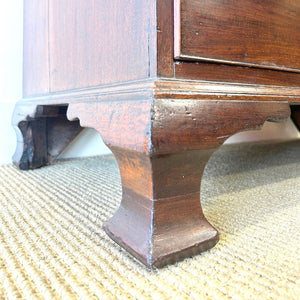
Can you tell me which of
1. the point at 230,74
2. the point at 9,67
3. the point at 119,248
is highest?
the point at 9,67

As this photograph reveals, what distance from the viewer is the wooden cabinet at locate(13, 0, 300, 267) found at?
34cm

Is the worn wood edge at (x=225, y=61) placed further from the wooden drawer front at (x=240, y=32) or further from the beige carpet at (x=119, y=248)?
the beige carpet at (x=119, y=248)

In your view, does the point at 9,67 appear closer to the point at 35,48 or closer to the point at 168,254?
the point at 35,48

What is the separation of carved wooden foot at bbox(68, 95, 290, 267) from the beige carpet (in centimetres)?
2

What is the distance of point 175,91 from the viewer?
340 mm

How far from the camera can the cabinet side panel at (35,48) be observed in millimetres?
723

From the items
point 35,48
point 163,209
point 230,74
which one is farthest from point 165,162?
point 35,48

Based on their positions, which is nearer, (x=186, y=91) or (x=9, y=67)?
(x=186, y=91)

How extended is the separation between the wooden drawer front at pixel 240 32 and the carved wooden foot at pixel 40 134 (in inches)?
21.1

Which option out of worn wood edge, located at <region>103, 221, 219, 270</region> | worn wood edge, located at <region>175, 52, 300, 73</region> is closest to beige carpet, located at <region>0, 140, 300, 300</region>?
worn wood edge, located at <region>103, 221, 219, 270</region>

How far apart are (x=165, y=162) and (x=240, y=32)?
217 millimetres

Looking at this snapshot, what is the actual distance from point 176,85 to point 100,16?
0.67 feet

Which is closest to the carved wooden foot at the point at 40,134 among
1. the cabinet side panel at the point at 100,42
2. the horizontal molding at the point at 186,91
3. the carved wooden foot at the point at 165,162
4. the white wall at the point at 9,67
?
the white wall at the point at 9,67

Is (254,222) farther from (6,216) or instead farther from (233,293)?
(6,216)
